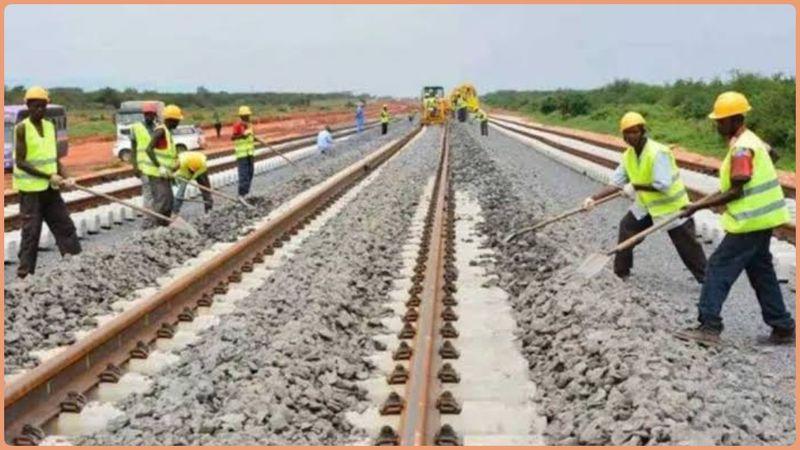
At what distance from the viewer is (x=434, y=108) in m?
57.9

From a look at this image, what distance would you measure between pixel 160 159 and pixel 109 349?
241 inches

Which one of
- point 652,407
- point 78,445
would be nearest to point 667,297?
point 652,407

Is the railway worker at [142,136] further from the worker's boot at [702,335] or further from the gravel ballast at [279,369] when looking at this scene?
the worker's boot at [702,335]

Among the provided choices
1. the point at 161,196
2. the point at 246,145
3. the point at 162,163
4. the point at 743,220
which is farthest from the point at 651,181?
the point at 246,145

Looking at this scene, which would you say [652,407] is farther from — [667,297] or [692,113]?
[692,113]

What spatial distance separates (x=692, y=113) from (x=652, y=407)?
152ft

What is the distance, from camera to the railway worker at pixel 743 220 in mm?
7148

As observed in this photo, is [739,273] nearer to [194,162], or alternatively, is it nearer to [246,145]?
[194,162]

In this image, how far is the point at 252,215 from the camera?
15016 mm

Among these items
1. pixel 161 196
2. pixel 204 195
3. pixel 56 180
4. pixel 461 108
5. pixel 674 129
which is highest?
pixel 56 180

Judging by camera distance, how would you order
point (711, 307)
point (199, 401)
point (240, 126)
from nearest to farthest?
point (199, 401), point (711, 307), point (240, 126)

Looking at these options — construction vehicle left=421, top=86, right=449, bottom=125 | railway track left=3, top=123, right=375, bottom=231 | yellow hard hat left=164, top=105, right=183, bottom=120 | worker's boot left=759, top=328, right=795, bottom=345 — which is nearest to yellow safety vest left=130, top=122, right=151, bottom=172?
yellow hard hat left=164, top=105, right=183, bottom=120

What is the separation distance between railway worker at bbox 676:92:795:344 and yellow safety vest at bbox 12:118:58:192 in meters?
6.01

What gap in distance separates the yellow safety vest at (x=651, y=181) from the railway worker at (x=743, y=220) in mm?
1598
